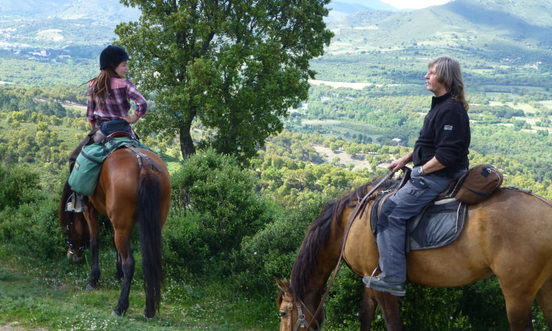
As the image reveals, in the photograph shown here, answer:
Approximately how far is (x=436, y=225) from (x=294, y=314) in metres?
1.64

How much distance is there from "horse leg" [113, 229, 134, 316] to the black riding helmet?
2.31 metres

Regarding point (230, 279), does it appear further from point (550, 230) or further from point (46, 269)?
point (550, 230)

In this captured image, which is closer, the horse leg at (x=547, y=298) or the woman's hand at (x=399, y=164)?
the horse leg at (x=547, y=298)

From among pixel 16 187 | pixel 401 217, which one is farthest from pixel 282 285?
pixel 16 187

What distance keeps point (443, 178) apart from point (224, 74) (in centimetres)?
1383

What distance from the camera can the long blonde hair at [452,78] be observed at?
4406 mm

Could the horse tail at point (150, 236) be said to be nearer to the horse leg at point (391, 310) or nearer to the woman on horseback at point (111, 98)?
the woman on horseback at point (111, 98)

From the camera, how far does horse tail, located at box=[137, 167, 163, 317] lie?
5934 mm

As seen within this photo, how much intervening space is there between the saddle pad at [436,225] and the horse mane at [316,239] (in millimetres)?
544

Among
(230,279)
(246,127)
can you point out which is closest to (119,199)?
(230,279)

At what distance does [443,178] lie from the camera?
4566 millimetres

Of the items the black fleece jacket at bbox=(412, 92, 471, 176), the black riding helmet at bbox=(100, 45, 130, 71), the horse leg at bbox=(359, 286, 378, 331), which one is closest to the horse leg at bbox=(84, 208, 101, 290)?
the black riding helmet at bbox=(100, 45, 130, 71)

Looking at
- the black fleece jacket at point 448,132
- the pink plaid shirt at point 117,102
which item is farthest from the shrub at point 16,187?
the black fleece jacket at point 448,132

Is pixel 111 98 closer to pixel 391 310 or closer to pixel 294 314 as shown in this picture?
pixel 294 314
